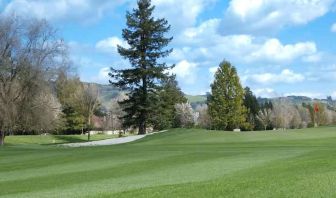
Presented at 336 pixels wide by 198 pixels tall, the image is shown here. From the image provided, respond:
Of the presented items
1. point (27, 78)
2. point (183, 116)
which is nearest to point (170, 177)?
point (27, 78)

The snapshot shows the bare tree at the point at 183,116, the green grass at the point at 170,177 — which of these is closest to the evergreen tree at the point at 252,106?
the bare tree at the point at 183,116

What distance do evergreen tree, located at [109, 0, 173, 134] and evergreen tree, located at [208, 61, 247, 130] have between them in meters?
22.2

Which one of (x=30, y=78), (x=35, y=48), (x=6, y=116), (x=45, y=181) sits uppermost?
(x=35, y=48)

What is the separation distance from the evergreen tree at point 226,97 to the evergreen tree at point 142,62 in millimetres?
22177

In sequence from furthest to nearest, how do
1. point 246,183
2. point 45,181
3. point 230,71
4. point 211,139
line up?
point 230,71, point 211,139, point 45,181, point 246,183

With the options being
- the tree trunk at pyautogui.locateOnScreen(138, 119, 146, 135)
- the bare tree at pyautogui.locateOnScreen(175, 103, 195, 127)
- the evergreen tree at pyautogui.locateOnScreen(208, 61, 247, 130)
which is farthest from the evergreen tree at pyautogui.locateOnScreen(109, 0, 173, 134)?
the bare tree at pyautogui.locateOnScreen(175, 103, 195, 127)

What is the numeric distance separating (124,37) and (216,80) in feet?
86.3

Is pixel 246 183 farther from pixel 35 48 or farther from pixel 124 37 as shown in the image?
pixel 124 37

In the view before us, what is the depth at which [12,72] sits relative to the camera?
47.4 metres

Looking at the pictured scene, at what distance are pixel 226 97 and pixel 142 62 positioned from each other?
26474 mm

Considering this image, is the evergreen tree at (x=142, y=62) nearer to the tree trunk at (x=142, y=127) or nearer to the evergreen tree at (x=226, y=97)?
the tree trunk at (x=142, y=127)

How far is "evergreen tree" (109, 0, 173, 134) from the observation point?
56.8 meters

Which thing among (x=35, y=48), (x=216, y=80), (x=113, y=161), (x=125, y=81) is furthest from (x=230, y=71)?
Result: (x=113, y=161)

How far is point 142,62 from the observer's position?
56375 millimetres
